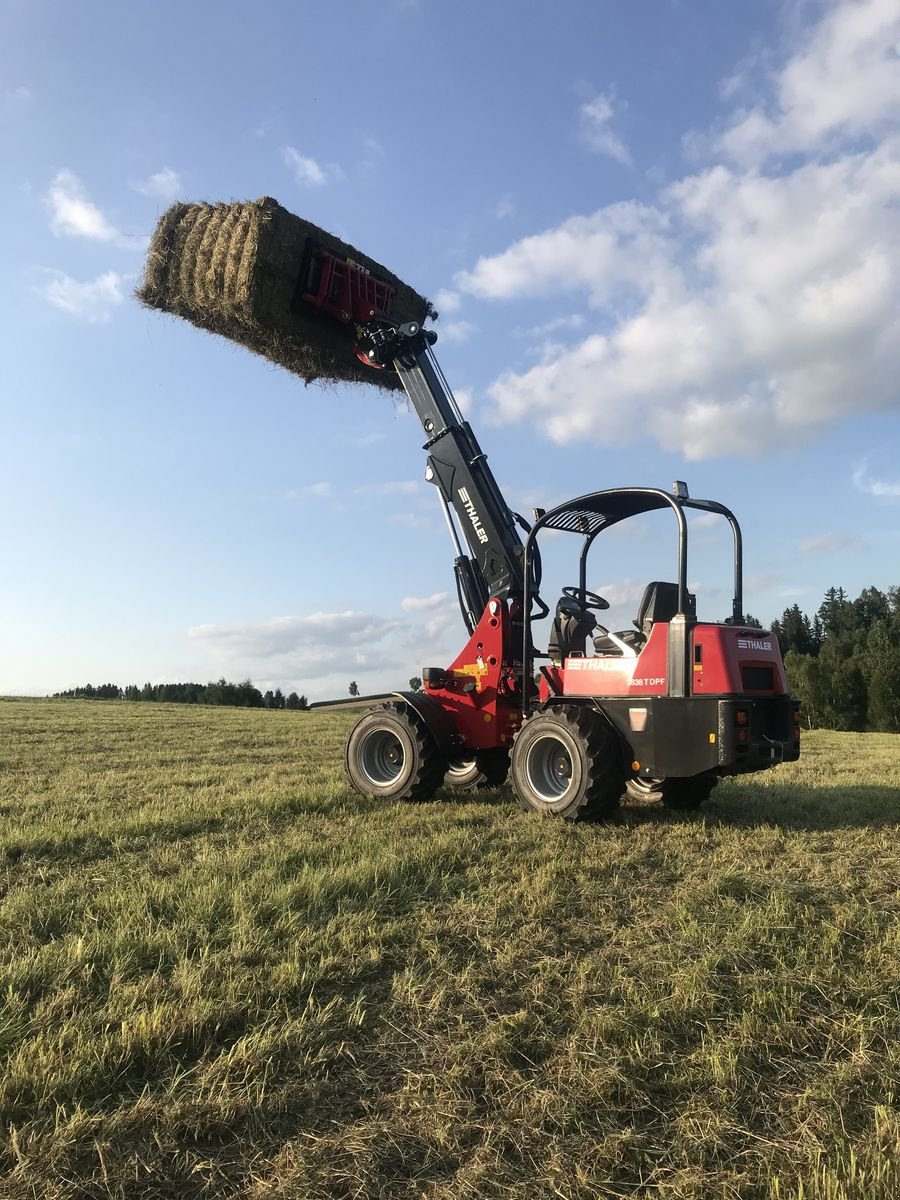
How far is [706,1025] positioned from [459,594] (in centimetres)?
652

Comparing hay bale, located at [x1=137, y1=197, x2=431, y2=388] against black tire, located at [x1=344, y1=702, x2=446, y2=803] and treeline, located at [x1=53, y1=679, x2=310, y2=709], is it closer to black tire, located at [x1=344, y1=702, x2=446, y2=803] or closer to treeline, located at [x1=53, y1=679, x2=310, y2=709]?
black tire, located at [x1=344, y1=702, x2=446, y2=803]

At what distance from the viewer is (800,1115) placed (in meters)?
2.71

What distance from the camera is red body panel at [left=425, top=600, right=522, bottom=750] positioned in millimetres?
8562

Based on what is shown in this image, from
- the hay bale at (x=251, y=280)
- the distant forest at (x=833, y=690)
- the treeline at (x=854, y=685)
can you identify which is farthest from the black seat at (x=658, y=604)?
the treeline at (x=854, y=685)

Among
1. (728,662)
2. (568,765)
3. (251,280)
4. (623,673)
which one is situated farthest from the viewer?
(251,280)

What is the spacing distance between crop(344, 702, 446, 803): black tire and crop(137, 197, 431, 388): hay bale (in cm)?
437

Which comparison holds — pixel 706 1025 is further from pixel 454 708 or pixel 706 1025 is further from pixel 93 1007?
pixel 454 708

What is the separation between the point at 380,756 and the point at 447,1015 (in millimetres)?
5426

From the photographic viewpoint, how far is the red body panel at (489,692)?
8562 millimetres

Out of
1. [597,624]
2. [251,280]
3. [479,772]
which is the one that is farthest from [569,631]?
[251,280]

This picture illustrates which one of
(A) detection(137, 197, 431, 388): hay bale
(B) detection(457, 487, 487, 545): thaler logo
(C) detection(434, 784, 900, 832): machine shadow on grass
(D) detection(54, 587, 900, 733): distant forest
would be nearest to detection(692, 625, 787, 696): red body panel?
(C) detection(434, 784, 900, 832): machine shadow on grass

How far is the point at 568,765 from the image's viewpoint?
24.4 ft

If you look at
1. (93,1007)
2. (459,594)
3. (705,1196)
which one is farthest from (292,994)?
(459,594)

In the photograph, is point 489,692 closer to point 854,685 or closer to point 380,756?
point 380,756
